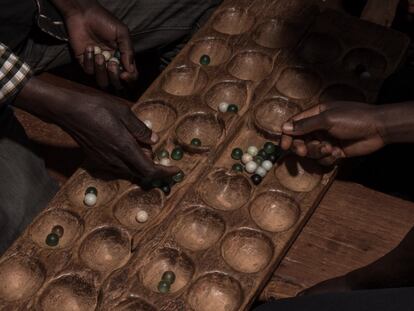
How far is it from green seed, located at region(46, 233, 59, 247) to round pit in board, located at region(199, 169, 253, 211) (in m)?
0.44

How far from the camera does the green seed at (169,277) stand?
1.84 metres

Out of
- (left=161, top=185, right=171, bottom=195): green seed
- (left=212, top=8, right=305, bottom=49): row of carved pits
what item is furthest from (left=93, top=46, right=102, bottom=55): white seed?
→ (left=161, top=185, right=171, bottom=195): green seed

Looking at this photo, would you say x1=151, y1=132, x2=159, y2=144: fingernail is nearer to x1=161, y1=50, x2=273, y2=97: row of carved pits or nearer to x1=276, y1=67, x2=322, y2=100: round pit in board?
x1=161, y1=50, x2=273, y2=97: row of carved pits

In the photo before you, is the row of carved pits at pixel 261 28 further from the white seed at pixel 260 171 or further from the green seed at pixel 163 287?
the green seed at pixel 163 287

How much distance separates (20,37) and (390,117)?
125 centimetres

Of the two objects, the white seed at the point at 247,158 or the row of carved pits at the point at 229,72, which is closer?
the white seed at the point at 247,158

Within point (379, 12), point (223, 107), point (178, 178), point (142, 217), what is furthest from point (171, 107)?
point (379, 12)

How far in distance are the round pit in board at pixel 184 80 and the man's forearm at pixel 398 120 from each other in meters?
0.63

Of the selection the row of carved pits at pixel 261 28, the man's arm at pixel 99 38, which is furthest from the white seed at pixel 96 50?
the row of carved pits at pixel 261 28

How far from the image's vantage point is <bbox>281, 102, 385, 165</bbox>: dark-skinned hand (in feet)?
6.23

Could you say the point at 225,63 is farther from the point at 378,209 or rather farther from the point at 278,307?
the point at 278,307

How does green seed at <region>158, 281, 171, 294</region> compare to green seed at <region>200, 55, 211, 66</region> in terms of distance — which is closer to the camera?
green seed at <region>158, 281, 171, 294</region>

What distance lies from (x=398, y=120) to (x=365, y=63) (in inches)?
17.8

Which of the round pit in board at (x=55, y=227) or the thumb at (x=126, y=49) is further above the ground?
the thumb at (x=126, y=49)
